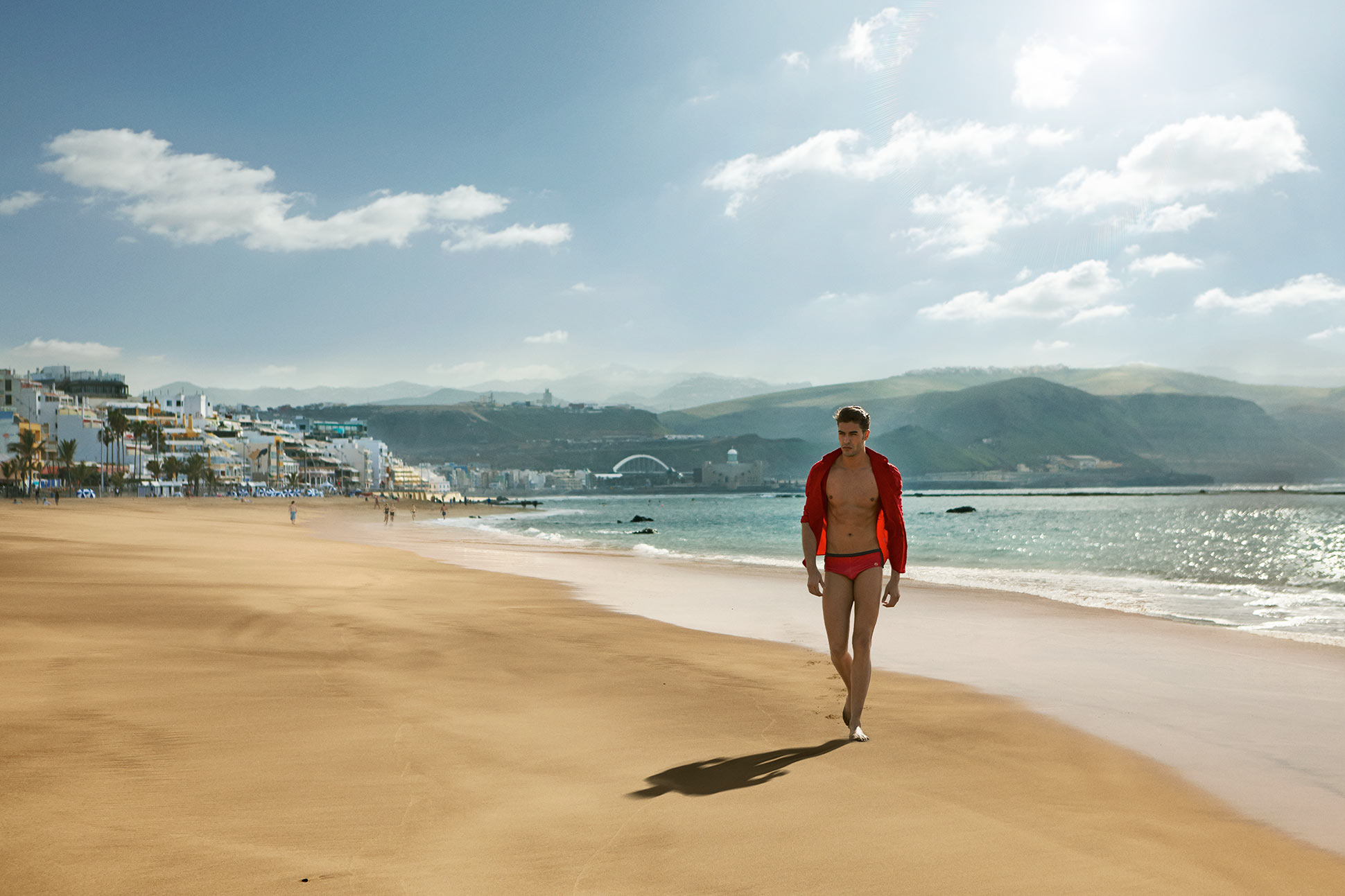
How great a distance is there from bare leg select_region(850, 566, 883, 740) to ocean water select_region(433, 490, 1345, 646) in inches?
341

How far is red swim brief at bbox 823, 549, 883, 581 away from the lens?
5.53 m

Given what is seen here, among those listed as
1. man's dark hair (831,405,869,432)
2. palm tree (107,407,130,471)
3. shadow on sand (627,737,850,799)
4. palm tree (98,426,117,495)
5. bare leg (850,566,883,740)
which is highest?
palm tree (107,407,130,471)

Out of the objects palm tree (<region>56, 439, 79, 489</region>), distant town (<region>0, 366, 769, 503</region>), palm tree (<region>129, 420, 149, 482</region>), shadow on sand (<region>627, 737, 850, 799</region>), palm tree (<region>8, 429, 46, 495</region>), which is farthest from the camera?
palm tree (<region>129, 420, 149, 482</region>)

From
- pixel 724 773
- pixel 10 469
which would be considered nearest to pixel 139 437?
pixel 10 469

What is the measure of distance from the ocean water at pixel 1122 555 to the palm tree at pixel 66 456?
145ft

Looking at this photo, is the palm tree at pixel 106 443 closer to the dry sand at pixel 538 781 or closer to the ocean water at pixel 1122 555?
the ocean water at pixel 1122 555

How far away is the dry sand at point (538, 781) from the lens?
11.1 ft

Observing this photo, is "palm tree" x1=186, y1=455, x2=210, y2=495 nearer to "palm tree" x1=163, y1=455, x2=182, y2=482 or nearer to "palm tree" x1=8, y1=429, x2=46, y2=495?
"palm tree" x1=163, y1=455, x2=182, y2=482

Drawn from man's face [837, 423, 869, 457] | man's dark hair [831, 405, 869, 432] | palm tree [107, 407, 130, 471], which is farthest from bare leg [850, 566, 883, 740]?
palm tree [107, 407, 130, 471]

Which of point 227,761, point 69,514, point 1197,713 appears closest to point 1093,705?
point 1197,713

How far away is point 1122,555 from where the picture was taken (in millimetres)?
33219

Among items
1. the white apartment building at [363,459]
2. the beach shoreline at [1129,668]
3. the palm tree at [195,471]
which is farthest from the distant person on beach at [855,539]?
the white apartment building at [363,459]

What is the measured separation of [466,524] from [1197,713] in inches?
2453

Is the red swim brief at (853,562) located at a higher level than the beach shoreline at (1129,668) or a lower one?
higher
